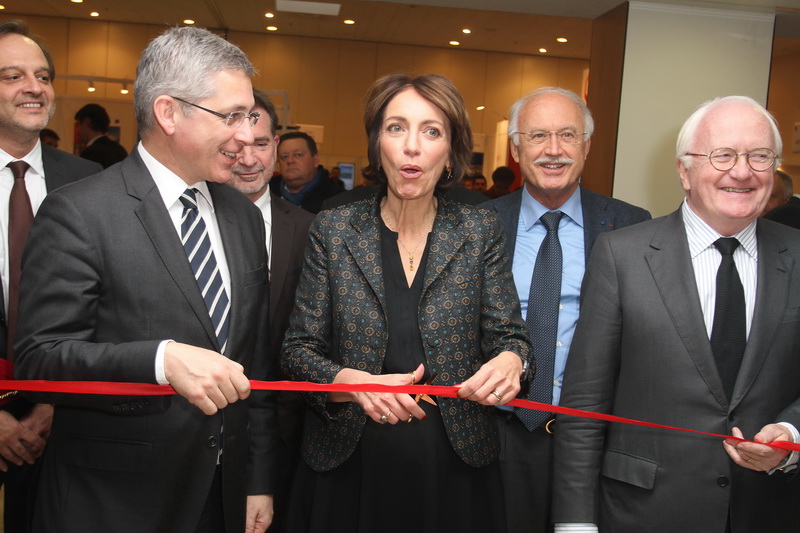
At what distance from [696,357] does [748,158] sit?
2.02 feet

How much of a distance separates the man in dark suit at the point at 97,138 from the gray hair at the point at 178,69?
14.4 feet

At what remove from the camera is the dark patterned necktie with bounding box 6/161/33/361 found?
251 cm

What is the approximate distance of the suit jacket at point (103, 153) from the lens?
241 inches

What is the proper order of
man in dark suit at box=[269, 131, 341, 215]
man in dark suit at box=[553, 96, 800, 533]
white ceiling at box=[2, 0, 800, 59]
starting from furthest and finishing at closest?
white ceiling at box=[2, 0, 800, 59]
man in dark suit at box=[269, 131, 341, 215]
man in dark suit at box=[553, 96, 800, 533]

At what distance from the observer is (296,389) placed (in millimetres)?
1930

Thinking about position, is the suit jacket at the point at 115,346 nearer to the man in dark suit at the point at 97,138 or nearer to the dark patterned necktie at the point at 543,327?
the dark patterned necktie at the point at 543,327

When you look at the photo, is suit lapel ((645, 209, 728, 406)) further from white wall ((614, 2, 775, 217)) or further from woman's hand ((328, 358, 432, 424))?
white wall ((614, 2, 775, 217))

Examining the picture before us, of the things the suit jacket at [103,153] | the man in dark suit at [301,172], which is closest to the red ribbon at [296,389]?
the man in dark suit at [301,172]

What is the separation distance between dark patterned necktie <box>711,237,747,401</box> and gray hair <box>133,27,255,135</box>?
1.58 metres

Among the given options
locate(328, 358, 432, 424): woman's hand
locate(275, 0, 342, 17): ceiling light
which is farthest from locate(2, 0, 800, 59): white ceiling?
locate(328, 358, 432, 424): woman's hand

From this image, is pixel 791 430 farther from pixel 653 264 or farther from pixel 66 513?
pixel 66 513

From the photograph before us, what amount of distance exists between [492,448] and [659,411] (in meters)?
0.50

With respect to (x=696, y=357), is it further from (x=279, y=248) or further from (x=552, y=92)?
(x=279, y=248)

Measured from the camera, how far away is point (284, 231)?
3.30 metres
